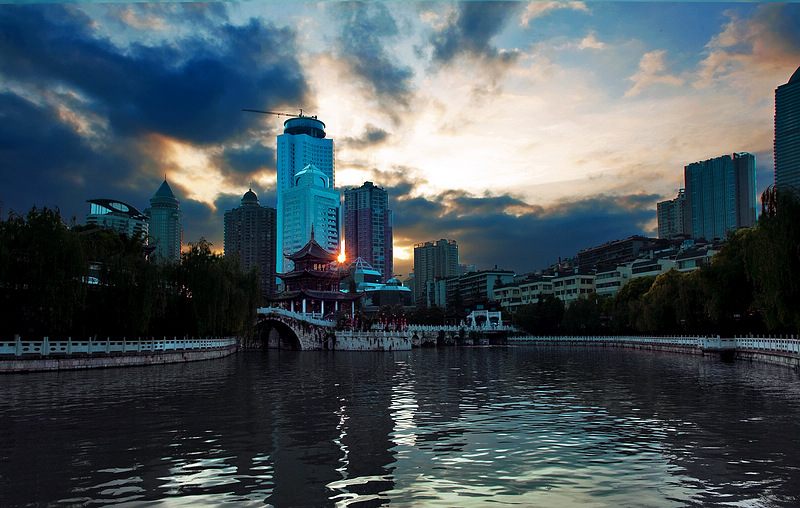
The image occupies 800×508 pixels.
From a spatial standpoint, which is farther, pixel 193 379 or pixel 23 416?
pixel 193 379

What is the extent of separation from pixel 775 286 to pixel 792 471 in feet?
76.0

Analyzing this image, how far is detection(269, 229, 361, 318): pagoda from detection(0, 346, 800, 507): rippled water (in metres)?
57.1

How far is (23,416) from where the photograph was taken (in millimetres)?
14039

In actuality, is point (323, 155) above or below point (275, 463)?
above

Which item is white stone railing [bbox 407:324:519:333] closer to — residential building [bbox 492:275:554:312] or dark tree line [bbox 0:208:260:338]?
residential building [bbox 492:275:554:312]

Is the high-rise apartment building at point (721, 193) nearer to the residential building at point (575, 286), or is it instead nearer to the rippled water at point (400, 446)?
the residential building at point (575, 286)

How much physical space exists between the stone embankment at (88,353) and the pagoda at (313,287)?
39.0 metres

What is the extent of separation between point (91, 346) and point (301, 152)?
167860 mm

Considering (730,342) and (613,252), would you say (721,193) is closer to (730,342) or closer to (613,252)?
(613,252)

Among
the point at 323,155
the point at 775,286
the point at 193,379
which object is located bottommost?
the point at 193,379

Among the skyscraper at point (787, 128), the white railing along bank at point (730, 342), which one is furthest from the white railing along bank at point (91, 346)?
the skyscraper at point (787, 128)

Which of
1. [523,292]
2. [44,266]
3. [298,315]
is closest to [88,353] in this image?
[44,266]

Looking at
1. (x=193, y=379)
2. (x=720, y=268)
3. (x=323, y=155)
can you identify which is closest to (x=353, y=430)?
(x=193, y=379)

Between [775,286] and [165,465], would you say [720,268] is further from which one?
[165,465]
